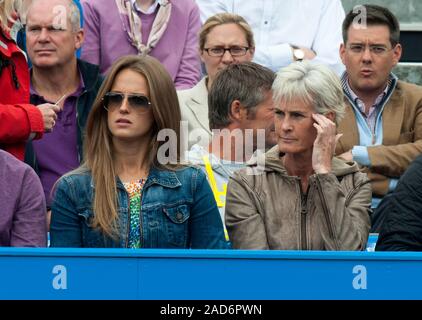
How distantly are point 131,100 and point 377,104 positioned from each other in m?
2.08

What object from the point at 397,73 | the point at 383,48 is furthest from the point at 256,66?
the point at 397,73

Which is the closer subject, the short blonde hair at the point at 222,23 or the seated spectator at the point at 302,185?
the seated spectator at the point at 302,185

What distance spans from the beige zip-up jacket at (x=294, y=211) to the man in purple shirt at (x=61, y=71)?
156cm

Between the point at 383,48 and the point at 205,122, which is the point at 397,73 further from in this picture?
the point at 205,122

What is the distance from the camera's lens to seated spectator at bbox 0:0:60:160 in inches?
205

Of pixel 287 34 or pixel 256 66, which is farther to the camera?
pixel 287 34

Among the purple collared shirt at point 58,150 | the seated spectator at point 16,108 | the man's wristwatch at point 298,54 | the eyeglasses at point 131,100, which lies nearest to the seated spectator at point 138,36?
the man's wristwatch at point 298,54

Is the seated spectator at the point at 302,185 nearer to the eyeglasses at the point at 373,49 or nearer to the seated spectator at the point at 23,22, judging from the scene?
the eyeglasses at the point at 373,49

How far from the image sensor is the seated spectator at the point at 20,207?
14.1ft

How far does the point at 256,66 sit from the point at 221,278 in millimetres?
1909

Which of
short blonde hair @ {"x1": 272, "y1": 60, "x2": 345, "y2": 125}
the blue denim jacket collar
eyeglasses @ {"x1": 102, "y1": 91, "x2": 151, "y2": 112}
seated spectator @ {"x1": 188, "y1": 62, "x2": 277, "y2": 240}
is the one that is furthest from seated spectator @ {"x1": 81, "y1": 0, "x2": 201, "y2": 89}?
the blue denim jacket collar

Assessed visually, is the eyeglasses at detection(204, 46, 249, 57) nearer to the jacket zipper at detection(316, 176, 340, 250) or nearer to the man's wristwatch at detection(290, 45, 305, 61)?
the man's wristwatch at detection(290, 45, 305, 61)
